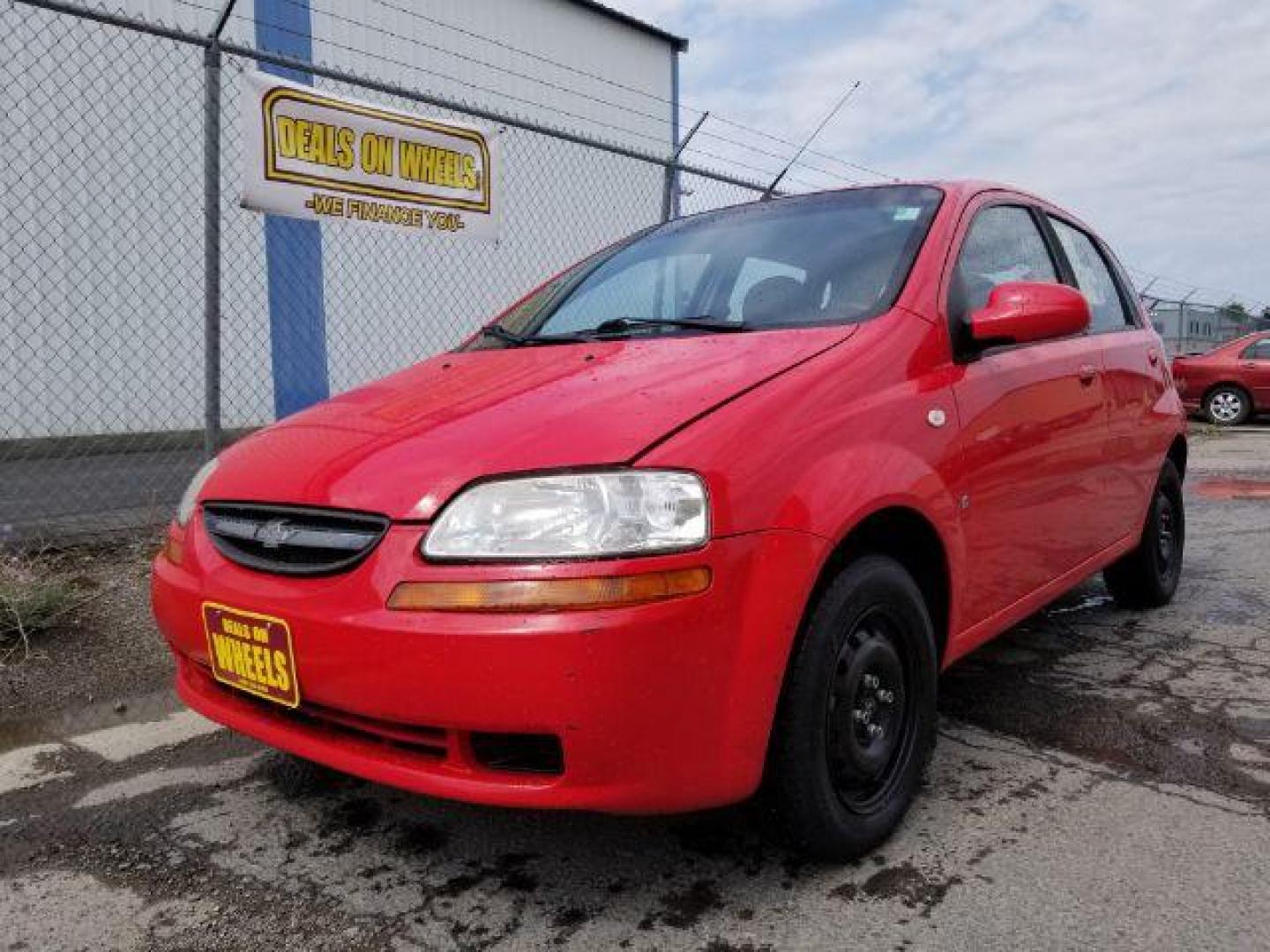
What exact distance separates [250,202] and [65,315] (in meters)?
5.58

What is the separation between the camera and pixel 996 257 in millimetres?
2918

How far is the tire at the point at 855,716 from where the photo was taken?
6.12 ft

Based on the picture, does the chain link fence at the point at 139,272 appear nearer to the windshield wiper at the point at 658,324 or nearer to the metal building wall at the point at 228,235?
the metal building wall at the point at 228,235

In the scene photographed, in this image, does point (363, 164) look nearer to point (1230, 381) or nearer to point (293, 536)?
point (293, 536)

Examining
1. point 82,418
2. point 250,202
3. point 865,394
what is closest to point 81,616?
point 250,202

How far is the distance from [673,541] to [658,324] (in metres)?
1.03

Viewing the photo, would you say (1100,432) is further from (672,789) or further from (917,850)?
(672,789)

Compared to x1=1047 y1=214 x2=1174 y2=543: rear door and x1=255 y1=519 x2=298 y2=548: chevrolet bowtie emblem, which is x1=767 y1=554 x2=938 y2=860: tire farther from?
x1=1047 y1=214 x2=1174 y2=543: rear door

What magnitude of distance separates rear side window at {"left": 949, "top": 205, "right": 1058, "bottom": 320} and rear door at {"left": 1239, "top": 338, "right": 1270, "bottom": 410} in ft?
41.7

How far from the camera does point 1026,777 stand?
2.45 m

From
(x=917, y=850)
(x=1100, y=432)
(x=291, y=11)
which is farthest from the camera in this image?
(x=291, y=11)

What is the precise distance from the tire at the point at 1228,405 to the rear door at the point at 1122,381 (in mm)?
11877

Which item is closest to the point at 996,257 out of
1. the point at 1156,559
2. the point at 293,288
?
the point at 1156,559

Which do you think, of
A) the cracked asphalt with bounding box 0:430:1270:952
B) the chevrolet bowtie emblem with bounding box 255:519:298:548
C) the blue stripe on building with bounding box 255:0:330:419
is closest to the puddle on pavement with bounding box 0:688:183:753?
the cracked asphalt with bounding box 0:430:1270:952
